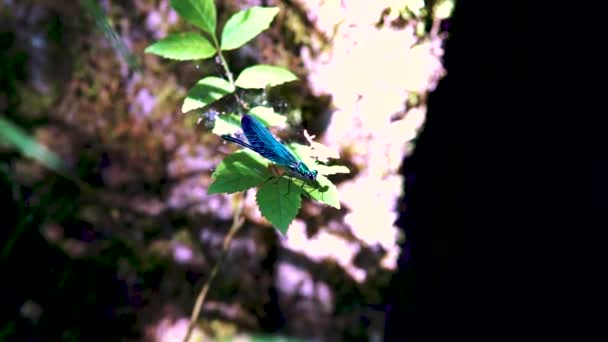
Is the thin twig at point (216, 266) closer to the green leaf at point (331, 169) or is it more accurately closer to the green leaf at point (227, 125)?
the green leaf at point (227, 125)

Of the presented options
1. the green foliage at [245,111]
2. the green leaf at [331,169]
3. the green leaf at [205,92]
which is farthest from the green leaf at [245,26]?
the green leaf at [331,169]

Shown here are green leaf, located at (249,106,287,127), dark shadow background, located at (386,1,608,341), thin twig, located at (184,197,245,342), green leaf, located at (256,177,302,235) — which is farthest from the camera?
thin twig, located at (184,197,245,342)

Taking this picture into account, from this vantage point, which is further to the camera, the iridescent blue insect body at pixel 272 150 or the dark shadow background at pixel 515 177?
the dark shadow background at pixel 515 177

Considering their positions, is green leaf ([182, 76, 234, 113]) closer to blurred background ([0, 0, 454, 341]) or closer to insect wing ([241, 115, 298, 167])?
insect wing ([241, 115, 298, 167])

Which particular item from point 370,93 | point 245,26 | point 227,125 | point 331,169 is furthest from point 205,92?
point 370,93

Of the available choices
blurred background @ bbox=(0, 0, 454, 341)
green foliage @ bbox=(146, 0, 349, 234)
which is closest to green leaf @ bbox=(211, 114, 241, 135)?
green foliage @ bbox=(146, 0, 349, 234)

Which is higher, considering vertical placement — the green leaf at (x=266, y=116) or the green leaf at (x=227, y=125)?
the green leaf at (x=266, y=116)

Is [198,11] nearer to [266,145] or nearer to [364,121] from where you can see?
[266,145]
